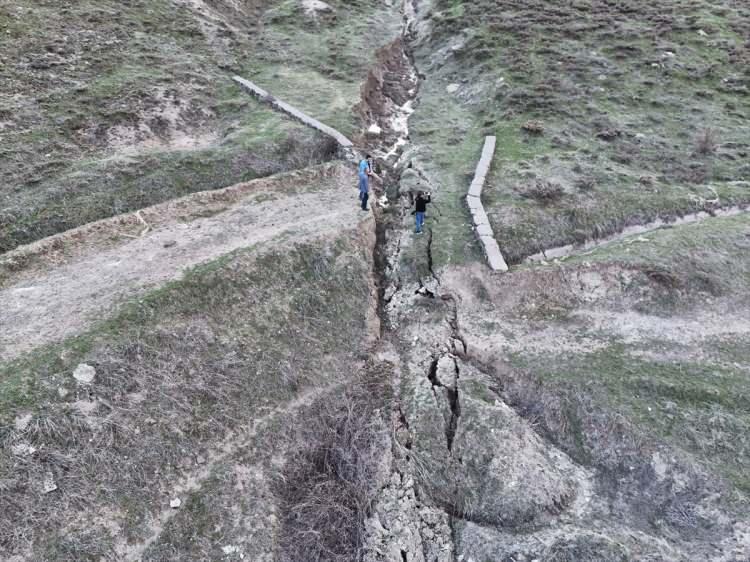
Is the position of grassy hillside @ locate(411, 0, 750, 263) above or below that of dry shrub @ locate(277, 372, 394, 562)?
above

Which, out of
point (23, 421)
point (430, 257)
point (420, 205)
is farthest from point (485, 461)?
point (23, 421)

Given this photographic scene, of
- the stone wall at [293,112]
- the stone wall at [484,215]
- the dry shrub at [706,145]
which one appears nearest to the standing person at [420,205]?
the stone wall at [484,215]

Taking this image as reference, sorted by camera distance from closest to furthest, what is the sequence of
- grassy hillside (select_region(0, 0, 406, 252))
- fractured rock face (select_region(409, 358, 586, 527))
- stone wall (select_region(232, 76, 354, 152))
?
→ fractured rock face (select_region(409, 358, 586, 527))
grassy hillside (select_region(0, 0, 406, 252))
stone wall (select_region(232, 76, 354, 152))

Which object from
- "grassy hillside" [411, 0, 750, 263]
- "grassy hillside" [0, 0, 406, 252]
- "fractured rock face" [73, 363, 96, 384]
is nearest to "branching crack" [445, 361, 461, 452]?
"grassy hillside" [411, 0, 750, 263]

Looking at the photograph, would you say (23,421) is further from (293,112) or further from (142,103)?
(293,112)

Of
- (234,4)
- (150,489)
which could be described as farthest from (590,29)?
(150,489)

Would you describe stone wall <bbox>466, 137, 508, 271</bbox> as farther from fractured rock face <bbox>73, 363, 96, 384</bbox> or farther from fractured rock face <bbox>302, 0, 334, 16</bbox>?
fractured rock face <bbox>302, 0, 334, 16</bbox>

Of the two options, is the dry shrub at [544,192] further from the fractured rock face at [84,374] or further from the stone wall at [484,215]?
the fractured rock face at [84,374]
